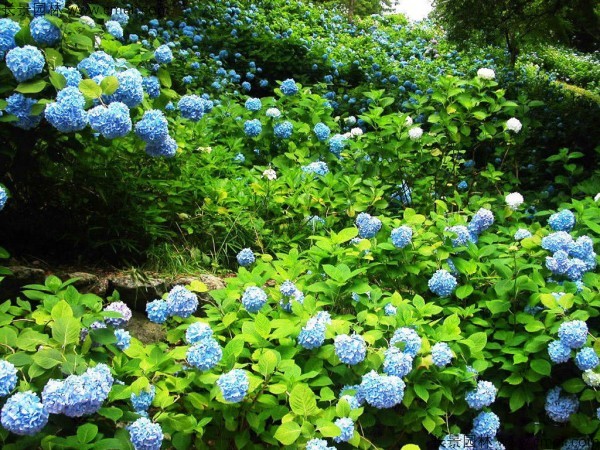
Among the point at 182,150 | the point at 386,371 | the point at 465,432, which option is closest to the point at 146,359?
the point at 386,371

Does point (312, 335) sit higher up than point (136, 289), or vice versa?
point (312, 335)

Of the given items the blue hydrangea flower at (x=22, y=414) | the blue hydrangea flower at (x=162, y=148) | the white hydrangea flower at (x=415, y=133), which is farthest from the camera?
the white hydrangea flower at (x=415, y=133)

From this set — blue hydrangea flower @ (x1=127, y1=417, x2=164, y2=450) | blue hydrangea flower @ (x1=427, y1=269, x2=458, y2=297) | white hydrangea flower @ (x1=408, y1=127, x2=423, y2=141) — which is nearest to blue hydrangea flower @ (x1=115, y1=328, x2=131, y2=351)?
blue hydrangea flower @ (x1=127, y1=417, x2=164, y2=450)

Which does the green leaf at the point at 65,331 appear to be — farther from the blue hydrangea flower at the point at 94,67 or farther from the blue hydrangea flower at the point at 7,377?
the blue hydrangea flower at the point at 94,67

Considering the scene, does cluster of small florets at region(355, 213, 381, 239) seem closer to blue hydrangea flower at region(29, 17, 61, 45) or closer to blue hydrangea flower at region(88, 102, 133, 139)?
Result: blue hydrangea flower at region(88, 102, 133, 139)

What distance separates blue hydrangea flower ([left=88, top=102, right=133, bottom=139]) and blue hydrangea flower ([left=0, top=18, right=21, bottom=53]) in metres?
0.45

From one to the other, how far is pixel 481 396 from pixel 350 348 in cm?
57

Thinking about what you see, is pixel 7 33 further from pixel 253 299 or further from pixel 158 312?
pixel 253 299

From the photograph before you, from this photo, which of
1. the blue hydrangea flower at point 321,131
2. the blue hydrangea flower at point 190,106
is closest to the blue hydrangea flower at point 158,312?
the blue hydrangea flower at point 190,106

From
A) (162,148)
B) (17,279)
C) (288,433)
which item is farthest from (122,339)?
(17,279)

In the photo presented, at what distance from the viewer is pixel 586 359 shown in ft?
7.54

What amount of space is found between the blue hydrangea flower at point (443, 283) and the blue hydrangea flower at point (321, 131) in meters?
1.92

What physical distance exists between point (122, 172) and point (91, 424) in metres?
1.89

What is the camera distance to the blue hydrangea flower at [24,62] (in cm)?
222
